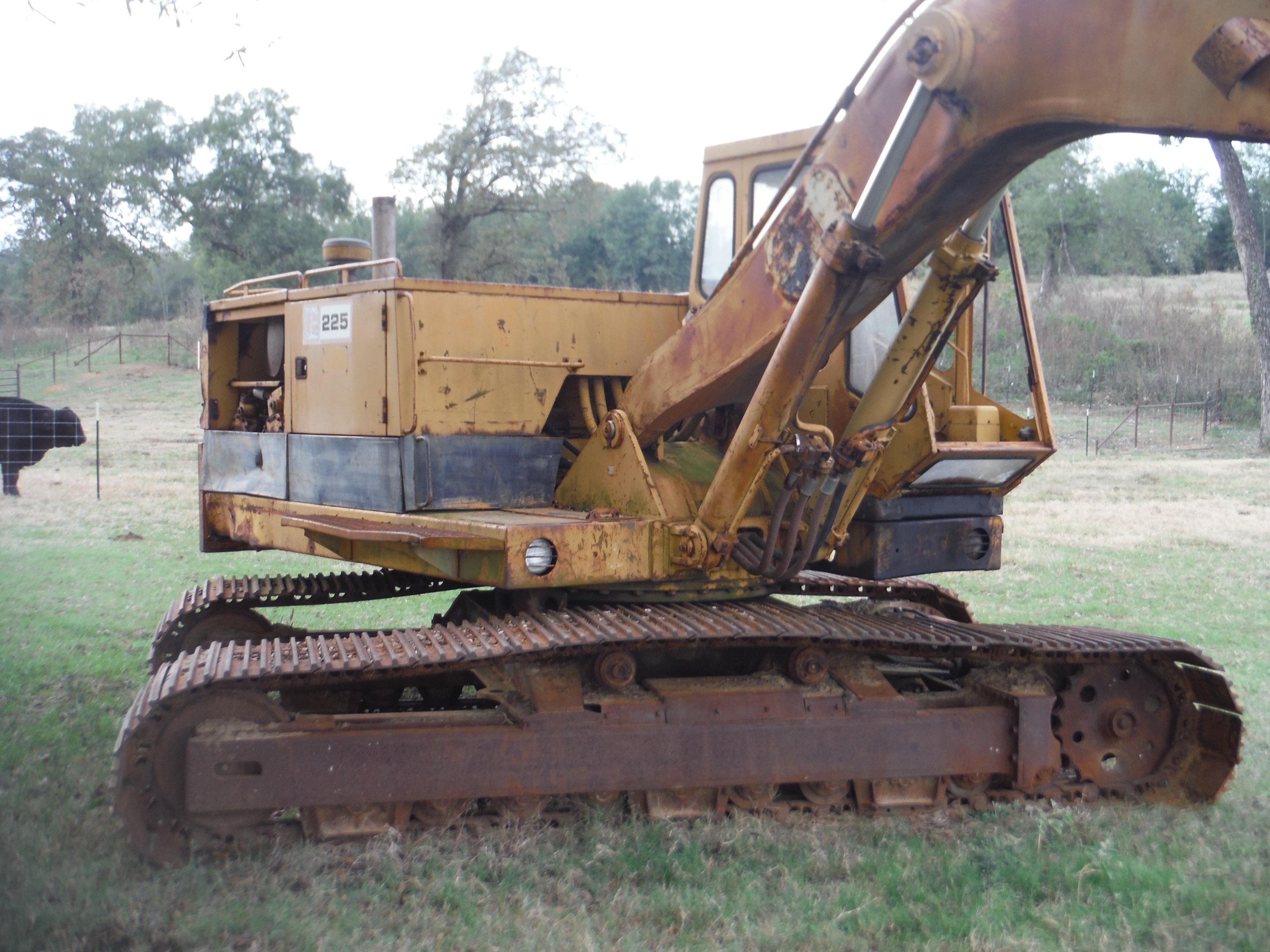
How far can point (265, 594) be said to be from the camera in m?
6.20

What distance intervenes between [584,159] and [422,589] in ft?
65.9

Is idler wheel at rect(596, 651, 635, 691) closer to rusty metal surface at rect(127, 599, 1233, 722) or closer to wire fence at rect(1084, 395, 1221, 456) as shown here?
rusty metal surface at rect(127, 599, 1233, 722)

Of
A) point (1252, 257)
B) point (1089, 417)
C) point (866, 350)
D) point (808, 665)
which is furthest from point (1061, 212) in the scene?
point (808, 665)

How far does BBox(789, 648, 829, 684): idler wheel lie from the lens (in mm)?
4883

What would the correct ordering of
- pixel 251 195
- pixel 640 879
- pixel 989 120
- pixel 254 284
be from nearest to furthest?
pixel 989 120, pixel 640 879, pixel 254 284, pixel 251 195

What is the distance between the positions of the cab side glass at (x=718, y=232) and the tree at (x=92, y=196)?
79.8 feet

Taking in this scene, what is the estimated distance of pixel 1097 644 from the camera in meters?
4.95

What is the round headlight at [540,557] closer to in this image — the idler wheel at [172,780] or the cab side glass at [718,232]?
the idler wheel at [172,780]

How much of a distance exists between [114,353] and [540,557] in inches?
1166

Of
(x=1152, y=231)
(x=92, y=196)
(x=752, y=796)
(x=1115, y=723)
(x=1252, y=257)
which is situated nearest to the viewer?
(x=752, y=796)

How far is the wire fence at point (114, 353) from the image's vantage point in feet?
90.8

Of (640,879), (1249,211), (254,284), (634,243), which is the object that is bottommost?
(640,879)

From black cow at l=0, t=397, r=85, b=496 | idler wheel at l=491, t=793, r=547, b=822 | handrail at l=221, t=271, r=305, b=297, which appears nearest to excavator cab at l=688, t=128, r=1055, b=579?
idler wheel at l=491, t=793, r=547, b=822

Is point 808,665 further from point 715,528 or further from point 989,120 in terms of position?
point 989,120
